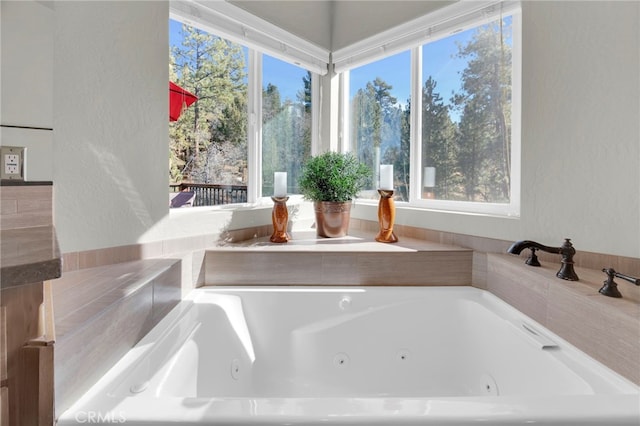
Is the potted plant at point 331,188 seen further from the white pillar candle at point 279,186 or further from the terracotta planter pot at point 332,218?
the white pillar candle at point 279,186

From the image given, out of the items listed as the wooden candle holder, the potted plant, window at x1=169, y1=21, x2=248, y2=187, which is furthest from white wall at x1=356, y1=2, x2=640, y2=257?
window at x1=169, y1=21, x2=248, y2=187

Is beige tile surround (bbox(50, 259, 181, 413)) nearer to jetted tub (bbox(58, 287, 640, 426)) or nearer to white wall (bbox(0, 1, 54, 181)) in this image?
jetted tub (bbox(58, 287, 640, 426))

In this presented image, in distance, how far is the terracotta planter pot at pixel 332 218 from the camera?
2205mm

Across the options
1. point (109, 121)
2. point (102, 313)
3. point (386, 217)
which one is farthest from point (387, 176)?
point (102, 313)

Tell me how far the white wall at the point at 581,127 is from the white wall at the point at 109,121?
1812 millimetres

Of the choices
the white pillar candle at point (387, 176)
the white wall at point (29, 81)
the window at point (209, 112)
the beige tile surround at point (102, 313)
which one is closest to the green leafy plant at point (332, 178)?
the white pillar candle at point (387, 176)

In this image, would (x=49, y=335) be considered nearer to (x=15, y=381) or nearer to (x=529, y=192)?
(x=15, y=381)

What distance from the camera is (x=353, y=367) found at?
1.66m

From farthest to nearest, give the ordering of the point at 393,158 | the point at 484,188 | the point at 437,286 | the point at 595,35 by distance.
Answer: the point at 393,158, the point at 484,188, the point at 437,286, the point at 595,35

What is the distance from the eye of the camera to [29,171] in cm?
121

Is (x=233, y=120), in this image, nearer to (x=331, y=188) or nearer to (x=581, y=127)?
(x=331, y=188)

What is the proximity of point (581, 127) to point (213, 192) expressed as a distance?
1.93 metres

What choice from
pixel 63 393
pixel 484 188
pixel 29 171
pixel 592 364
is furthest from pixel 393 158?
pixel 63 393

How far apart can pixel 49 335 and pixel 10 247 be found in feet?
0.62
